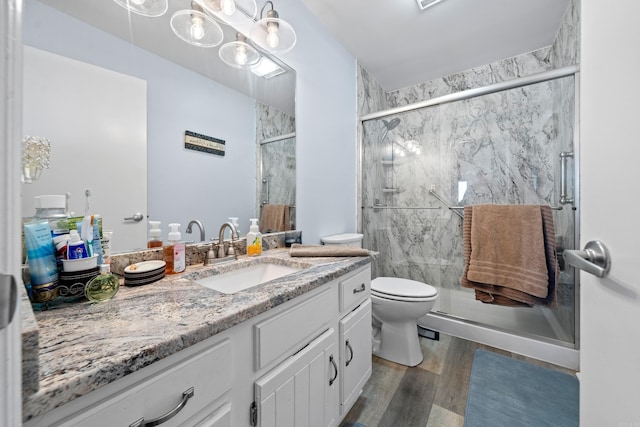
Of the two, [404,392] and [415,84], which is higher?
[415,84]

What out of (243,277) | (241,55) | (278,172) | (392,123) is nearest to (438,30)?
(392,123)

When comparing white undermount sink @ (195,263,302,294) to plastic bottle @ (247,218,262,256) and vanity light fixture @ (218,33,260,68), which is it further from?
vanity light fixture @ (218,33,260,68)

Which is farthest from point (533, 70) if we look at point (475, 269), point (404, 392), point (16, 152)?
point (16, 152)

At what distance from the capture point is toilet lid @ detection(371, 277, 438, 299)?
160 centimetres

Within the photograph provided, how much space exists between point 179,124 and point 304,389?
3.78 feet

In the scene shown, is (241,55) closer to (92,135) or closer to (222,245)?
(92,135)

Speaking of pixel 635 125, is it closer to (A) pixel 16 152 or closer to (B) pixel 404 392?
(A) pixel 16 152

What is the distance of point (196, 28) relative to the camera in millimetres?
1133

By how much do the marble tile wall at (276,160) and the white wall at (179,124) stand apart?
6cm

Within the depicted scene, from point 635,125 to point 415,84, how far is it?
2.76 metres

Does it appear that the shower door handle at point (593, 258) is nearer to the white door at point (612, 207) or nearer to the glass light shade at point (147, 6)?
the white door at point (612, 207)

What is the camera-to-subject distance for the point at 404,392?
1.38 metres

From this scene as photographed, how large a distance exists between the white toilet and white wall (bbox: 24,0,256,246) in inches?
40.7

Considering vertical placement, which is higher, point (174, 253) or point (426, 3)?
point (426, 3)
